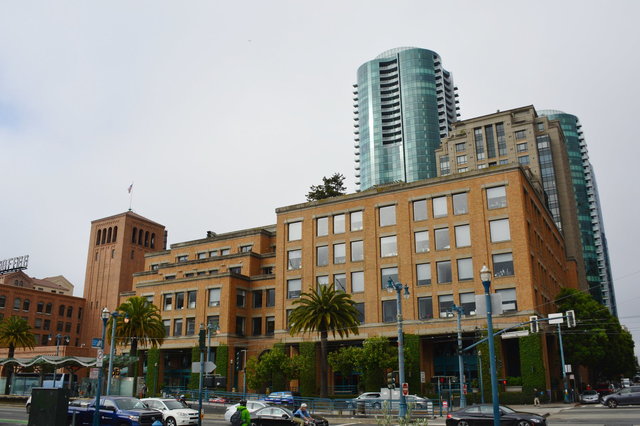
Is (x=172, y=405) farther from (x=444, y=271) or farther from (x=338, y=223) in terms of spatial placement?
(x=338, y=223)

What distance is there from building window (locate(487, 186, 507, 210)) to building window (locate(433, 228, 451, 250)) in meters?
5.25

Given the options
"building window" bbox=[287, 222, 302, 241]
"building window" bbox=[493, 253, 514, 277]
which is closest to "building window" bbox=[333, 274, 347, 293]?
"building window" bbox=[287, 222, 302, 241]

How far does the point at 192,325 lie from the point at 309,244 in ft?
61.7

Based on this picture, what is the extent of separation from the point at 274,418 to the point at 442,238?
115 ft

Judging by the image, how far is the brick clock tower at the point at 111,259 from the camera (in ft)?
350

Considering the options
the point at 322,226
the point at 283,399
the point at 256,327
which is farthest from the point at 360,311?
the point at 283,399

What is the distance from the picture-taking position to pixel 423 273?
2391 inches

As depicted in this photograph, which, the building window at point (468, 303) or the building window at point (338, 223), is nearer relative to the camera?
the building window at point (468, 303)

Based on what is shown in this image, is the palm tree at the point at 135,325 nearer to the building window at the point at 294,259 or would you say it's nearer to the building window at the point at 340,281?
the building window at the point at 294,259

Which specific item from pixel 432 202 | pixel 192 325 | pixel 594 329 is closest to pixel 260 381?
pixel 192 325

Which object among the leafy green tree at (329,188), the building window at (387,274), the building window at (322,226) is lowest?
the building window at (387,274)

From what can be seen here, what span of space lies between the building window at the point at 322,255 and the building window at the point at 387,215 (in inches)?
303

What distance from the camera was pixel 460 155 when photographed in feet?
453

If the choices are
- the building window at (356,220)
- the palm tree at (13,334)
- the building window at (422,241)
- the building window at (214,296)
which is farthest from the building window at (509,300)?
the palm tree at (13,334)
